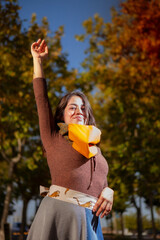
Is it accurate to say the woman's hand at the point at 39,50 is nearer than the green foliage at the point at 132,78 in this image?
Yes

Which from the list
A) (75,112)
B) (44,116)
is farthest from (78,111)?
(44,116)

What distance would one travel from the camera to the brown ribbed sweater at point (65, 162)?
1.91 m

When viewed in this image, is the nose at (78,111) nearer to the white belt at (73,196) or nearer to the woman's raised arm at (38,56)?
the woman's raised arm at (38,56)

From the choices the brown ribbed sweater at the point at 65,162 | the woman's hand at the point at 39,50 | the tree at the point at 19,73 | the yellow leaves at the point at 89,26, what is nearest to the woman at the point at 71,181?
the brown ribbed sweater at the point at 65,162

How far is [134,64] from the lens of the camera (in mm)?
14312

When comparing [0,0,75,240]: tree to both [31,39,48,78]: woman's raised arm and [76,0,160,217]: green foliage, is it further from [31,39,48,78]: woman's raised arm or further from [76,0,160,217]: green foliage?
[31,39,48,78]: woman's raised arm

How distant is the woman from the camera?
179 centimetres

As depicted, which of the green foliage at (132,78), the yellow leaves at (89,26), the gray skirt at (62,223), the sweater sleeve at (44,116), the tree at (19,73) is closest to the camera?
the gray skirt at (62,223)

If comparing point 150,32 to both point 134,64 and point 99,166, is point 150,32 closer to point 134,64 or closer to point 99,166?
point 134,64

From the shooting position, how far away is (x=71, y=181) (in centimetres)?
190

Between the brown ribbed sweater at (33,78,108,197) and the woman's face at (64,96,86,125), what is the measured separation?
17 centimetres

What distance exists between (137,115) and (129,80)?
6.25 ft

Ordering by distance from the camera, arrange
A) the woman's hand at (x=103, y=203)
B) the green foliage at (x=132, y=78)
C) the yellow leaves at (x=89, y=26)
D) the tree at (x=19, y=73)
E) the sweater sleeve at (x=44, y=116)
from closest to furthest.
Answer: the woman's hand at (x=103, y=203) < the sweater sleeve at (x=44, y=116) < the tree at (x=19, y=73) < the green foliage at (x=132, y=78) < the yellow leaves at (x=89, y=26)

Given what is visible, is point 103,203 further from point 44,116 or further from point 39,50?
point 39,50
